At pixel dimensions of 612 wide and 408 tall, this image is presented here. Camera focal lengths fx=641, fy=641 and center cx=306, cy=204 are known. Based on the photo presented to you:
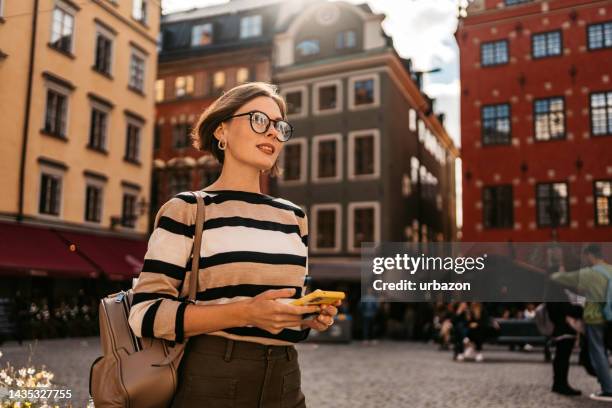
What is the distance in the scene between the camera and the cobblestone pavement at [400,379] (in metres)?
5.84

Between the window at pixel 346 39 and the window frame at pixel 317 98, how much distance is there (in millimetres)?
1517

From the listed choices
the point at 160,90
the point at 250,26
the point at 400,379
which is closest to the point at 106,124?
the point at 400,379

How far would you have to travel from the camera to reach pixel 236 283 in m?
1.83

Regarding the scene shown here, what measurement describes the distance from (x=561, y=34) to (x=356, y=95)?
2140 cm

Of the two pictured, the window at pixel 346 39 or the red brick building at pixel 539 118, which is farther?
the window at pixel 346 39

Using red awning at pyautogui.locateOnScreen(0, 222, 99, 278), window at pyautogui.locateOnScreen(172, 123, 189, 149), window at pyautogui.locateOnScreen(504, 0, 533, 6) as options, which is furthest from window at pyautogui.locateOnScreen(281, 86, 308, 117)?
window at pyautogui.locateOnScreen(504, 0, 533, 6)

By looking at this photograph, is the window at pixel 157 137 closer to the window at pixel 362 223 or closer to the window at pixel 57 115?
the window at pixel 362 223

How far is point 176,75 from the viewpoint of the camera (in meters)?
29.8

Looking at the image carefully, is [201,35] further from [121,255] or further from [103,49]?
[103,49]

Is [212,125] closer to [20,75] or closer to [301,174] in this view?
[20,75]

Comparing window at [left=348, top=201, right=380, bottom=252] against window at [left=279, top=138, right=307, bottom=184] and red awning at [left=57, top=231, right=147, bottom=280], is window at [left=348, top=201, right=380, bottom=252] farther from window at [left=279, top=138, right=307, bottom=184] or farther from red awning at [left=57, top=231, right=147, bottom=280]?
red awning at [left=57, top=231, right=147, bottom=280]

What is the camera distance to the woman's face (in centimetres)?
202

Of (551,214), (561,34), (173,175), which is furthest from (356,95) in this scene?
(561,34)

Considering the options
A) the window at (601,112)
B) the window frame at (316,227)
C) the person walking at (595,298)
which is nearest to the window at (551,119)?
the window at (601,112)
